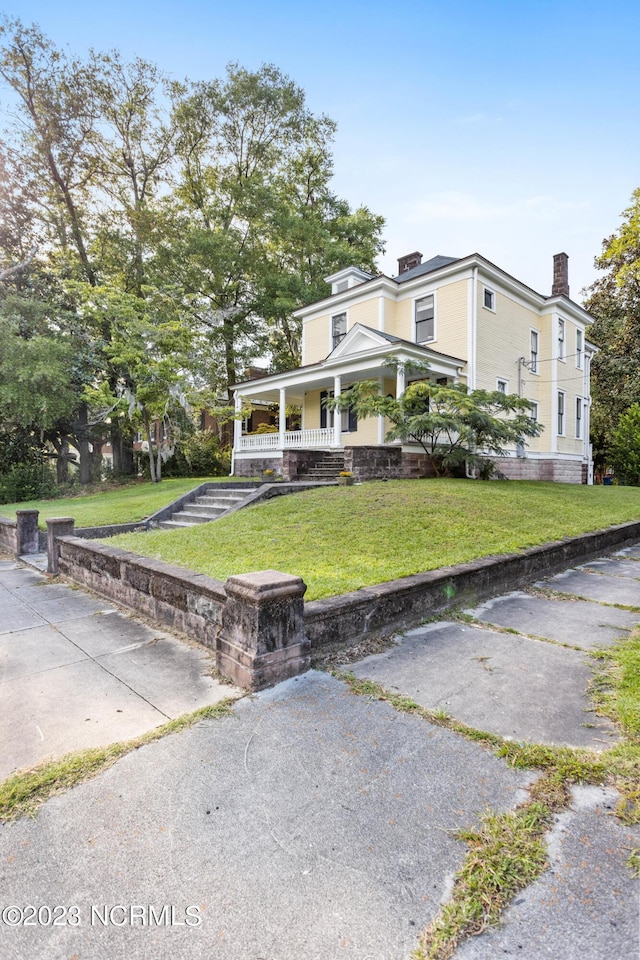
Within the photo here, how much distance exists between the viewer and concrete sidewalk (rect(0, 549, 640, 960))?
4.39 ft

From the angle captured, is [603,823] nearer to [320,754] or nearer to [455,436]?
[320,754]

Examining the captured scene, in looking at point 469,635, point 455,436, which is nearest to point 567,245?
point 455,436

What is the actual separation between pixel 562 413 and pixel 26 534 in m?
19.6

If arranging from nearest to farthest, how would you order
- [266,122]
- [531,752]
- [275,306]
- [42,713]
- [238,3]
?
1. [531,752]
2. [42,713]
3. [238,3]
4. [275,306]
5. [266,122]

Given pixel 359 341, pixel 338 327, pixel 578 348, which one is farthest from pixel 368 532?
pixel 578 348

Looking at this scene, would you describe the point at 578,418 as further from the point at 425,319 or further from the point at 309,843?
the point at 309,843

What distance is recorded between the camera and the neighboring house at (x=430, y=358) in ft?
45.4

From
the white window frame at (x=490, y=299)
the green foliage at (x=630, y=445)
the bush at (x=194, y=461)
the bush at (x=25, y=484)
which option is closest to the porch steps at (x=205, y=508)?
the bush at (x=25, y=484)

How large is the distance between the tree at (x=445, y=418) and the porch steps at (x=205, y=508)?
446 centimetres

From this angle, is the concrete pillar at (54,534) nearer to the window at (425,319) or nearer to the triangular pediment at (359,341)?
the triangular pediment at (359,341)

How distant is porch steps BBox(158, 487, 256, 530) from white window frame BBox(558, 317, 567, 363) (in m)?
15.3

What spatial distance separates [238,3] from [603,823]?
40.1ft

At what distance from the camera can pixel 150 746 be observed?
7.55 ft

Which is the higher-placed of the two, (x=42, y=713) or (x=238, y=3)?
(x=238, y=3)
